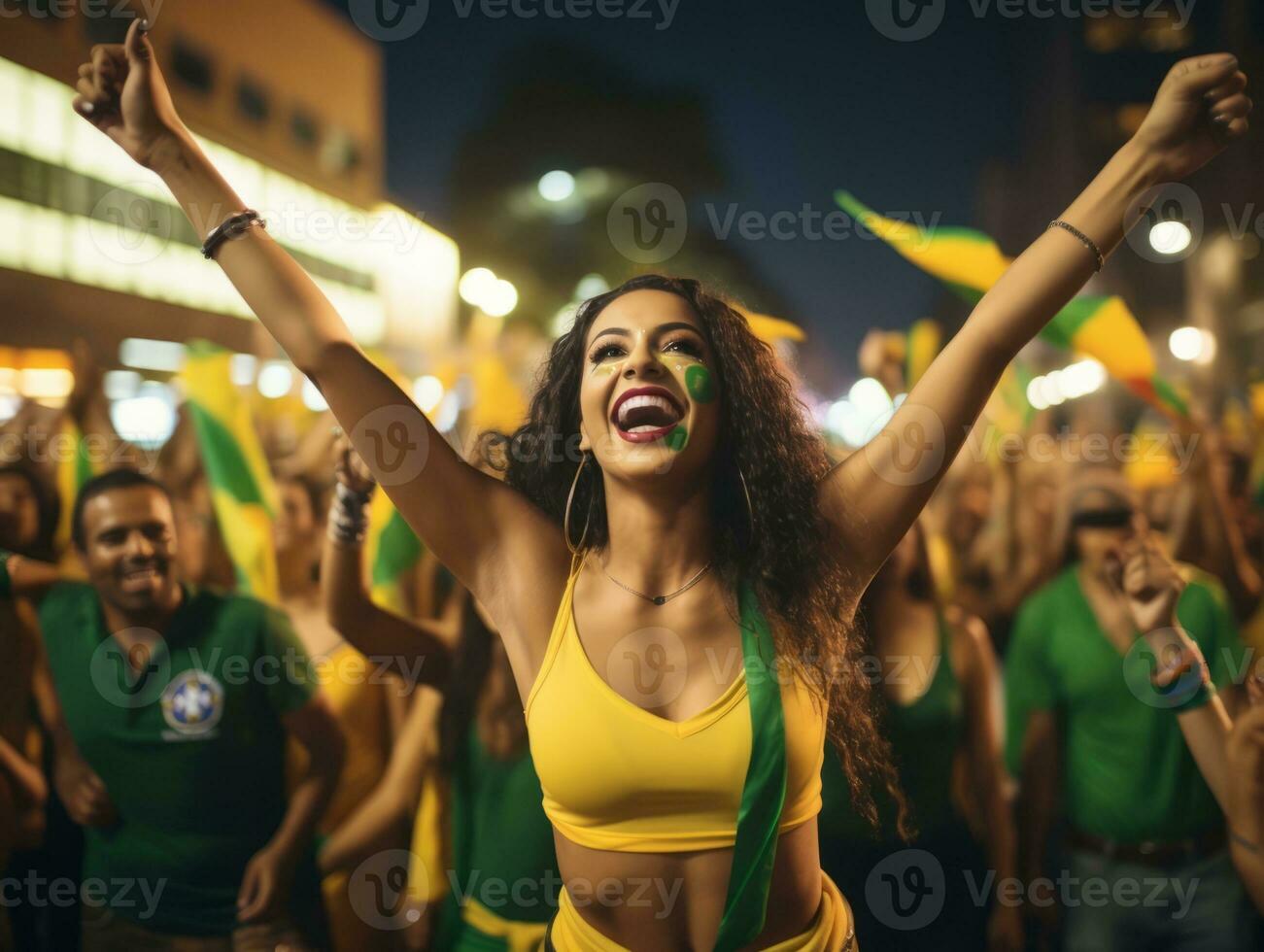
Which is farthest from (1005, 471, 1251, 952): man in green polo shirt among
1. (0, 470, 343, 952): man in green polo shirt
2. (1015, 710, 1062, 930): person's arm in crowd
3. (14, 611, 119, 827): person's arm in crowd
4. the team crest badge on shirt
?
(14, 611, 119, 827): person's arm in crowd

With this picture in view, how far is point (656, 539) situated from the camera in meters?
1.44

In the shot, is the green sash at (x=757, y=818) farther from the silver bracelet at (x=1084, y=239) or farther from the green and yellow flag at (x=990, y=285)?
the green and yellow flag at (x=990, y=285)

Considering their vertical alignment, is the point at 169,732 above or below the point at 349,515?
below

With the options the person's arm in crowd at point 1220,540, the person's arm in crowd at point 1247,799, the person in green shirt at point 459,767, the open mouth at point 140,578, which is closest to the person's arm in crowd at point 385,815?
the person in green shirt at point 459,767

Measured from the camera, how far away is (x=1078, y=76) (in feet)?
10.0

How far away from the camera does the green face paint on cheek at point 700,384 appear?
1.40 metres

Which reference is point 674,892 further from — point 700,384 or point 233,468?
point 233,468

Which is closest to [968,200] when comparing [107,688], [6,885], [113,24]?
[113,24]

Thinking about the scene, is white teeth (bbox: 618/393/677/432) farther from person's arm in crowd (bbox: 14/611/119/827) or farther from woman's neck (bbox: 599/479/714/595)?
person's arm in crowd (bbox: 14/611/119/827)

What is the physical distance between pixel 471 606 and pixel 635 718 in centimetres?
113

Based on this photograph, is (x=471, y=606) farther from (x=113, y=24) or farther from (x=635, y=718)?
(x=113, y=24)

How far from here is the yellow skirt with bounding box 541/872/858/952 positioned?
1360 mm

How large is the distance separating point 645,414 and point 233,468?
1.77 m

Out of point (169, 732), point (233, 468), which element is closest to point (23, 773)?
point (169, 732)
